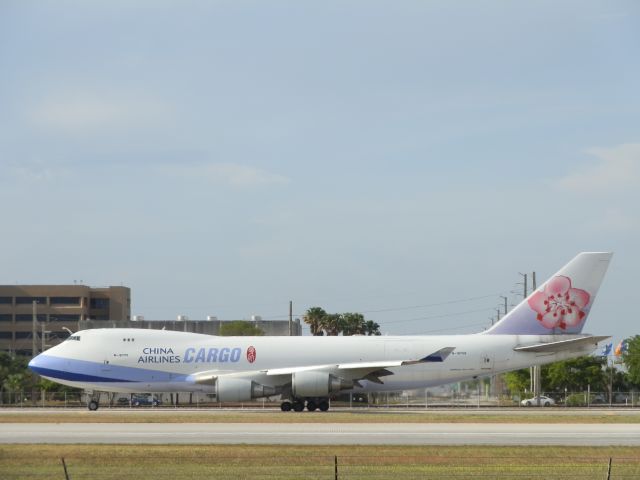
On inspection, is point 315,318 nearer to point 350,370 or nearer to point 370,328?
point 370,328

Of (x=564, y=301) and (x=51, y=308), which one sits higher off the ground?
(x=51, y=308)

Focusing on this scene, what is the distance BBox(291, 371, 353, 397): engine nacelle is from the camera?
160ft

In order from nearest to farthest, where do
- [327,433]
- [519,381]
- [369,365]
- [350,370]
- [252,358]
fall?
[327,433] → [369,365] → [350,370] → [252,358] → [519,381]

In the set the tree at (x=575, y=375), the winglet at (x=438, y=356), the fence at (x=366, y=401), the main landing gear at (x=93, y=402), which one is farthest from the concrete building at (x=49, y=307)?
the winglet at (x=438, y=356)

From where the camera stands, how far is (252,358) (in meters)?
51.0

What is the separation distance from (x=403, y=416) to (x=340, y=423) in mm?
6326

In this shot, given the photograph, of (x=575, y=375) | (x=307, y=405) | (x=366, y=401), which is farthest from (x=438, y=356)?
(x=575, y=375)

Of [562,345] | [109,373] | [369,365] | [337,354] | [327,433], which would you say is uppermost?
[562,345]

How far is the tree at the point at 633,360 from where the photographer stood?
250 feet

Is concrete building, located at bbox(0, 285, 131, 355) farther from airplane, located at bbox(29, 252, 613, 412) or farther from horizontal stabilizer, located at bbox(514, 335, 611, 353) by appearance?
horizontal stabilizer, located at bbox(514, 335, 611, 353)

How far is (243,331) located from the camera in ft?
334

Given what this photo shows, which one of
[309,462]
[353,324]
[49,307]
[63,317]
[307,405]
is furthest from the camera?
[49,307]

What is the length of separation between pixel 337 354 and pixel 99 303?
97.5 m

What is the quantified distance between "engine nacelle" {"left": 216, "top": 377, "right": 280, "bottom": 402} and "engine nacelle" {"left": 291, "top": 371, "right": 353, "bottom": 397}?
5.52 feet
